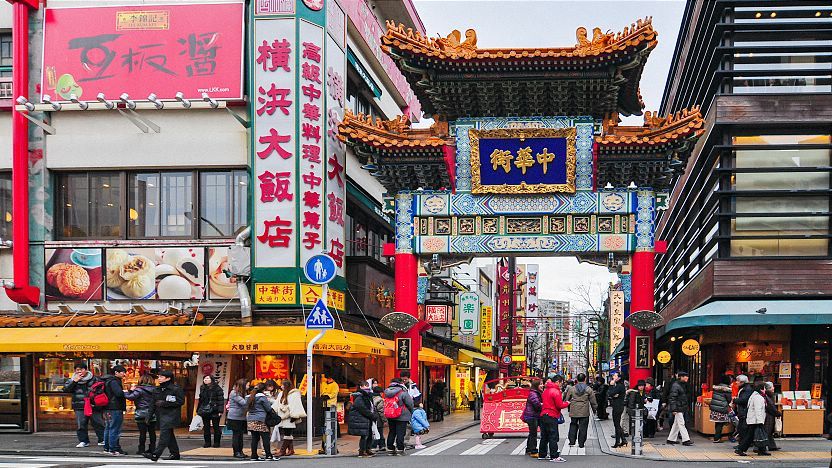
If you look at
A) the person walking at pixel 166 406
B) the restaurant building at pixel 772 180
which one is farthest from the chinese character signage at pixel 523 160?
the person walking at pixel 166 406

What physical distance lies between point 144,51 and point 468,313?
2137 cm

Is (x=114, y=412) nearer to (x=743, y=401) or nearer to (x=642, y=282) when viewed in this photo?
(x=743, y=401)

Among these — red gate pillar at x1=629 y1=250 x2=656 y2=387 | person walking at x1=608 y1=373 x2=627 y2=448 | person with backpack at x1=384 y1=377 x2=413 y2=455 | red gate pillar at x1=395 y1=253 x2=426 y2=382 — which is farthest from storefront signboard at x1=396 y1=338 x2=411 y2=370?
red gate pillar at x1=629 y1=250 x2=656 y2=387

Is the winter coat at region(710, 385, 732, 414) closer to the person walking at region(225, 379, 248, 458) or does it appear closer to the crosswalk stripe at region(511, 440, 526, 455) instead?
the crosswalk stripe at region(511, 440, 526, 455)

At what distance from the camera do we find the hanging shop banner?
41.1 metres

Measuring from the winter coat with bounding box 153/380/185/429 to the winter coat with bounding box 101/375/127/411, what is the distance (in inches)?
95.7

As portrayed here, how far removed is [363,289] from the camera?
2720cm

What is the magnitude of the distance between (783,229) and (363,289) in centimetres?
1195

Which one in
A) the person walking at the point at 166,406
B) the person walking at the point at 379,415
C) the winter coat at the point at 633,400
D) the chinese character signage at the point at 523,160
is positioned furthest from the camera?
the chinese character signage at the point at 523,160

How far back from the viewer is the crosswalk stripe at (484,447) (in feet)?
65.5

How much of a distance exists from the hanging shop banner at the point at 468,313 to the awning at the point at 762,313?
17.5 meters

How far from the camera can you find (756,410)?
1864 cm

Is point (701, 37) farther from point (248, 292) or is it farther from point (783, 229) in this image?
point (248, 292)

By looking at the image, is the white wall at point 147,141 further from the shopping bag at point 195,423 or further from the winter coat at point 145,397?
the winter coat at point 145,397
